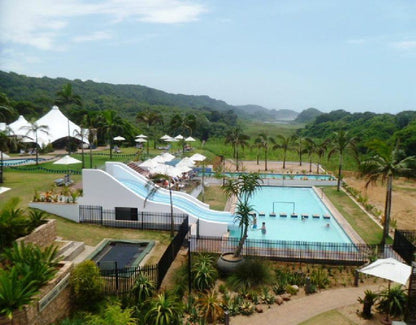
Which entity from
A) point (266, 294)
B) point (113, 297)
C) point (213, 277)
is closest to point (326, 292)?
point (266, 294)

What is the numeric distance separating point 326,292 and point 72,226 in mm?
12267

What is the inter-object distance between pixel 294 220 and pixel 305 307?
11.2 m

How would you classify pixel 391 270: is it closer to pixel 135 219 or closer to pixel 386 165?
pixel 386 165

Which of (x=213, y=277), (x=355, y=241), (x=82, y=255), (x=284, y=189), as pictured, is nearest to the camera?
(x=213, y=277)

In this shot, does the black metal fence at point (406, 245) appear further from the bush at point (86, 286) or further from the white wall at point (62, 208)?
the white wall at point (62, 208)

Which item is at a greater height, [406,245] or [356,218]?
[406,245]

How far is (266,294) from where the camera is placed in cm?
1242

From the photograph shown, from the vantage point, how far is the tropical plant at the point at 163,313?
9898 mm

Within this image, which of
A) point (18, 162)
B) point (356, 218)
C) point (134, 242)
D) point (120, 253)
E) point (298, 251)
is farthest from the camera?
point (18, 162)

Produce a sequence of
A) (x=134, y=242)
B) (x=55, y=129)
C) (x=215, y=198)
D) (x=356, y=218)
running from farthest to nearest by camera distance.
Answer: (x=55, y=129) < (x=215, y=198) < (x=356, y=218) < (x=134, y=242)

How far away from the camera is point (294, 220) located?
2289 centimetres

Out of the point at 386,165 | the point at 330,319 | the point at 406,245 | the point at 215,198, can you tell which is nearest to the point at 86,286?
the point at 330,319

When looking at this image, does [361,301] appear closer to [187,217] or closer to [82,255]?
[187,217]

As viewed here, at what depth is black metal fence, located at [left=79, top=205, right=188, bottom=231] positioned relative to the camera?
18156mm
